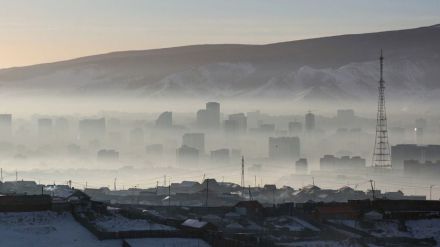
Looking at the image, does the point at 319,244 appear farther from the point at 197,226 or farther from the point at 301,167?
the point at 301,167

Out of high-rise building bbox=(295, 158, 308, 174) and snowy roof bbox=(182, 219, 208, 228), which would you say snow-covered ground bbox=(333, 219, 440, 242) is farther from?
high-rise building bbox=(295, 158, 308, 174)

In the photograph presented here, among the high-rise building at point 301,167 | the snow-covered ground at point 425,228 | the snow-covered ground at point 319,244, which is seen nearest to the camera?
the snow-covered ground at point 319,244

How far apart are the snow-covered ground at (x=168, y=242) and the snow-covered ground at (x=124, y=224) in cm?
177

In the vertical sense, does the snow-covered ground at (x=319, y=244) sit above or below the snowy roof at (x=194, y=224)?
below

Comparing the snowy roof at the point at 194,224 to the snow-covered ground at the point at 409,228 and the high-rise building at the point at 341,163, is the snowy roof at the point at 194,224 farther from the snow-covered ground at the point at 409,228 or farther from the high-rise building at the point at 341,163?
the high-rise building at the point at 341,163

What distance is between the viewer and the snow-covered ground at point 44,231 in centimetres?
4278

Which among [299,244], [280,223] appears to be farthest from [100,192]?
[299,244]

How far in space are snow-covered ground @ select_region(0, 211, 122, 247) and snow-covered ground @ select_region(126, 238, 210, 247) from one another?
75 centimetres

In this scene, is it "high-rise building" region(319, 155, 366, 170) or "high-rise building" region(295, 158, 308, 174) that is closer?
"high-rise building" region(295, 158, 308, 174)

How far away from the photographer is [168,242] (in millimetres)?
44281

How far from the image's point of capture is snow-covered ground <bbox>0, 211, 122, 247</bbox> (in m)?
42.8

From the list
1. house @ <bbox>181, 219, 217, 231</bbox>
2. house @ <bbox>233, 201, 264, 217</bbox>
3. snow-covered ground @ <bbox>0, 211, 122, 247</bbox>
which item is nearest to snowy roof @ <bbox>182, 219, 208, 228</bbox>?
house @ <bbox>181, 219, 217, 231</bbox>

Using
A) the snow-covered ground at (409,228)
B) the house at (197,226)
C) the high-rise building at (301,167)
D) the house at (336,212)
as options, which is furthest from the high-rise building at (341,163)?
the house at (197,226)

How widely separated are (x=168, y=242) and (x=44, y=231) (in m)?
5.17
